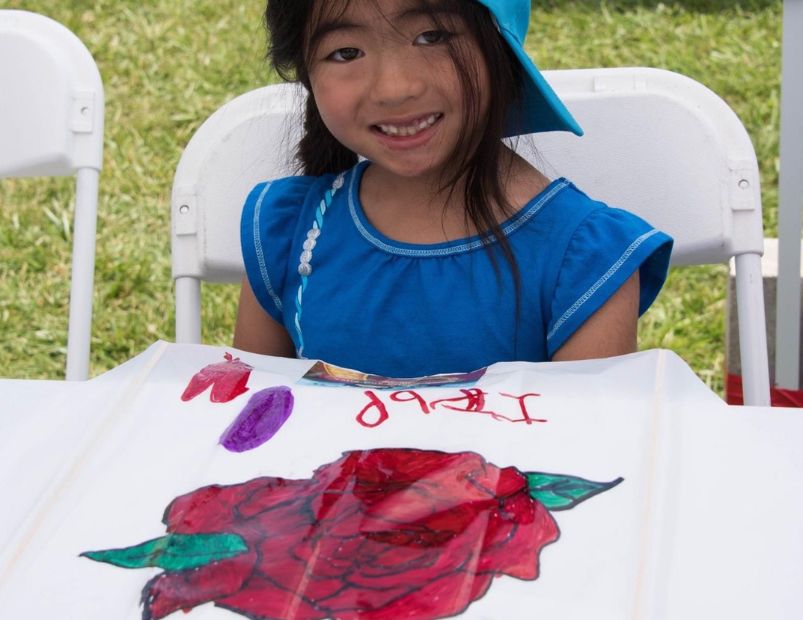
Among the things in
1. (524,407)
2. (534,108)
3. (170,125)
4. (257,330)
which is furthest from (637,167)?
(170,125)

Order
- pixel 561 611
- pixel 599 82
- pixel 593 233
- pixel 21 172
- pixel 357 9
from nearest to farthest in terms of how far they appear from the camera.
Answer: pixel 561 611 → pixel 357 9 → pixel 593 233 → pixel 599 82 → pixel 21 172

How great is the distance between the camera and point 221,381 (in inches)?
32.9

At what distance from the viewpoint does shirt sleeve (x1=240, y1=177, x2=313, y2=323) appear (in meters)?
1.24

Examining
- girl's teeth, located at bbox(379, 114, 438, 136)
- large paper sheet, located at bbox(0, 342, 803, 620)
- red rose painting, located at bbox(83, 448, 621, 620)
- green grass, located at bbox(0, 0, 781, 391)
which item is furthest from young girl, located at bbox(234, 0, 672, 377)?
green grass, located at bbox(0, 0, 781, 391)

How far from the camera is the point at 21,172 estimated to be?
1351mm

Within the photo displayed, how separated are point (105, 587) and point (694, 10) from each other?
9.19 feet

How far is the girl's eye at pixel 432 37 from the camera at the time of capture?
3.28ft

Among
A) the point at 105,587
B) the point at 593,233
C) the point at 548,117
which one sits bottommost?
the point at 105,587

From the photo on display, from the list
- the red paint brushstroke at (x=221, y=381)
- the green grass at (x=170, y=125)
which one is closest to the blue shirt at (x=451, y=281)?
the red paint brushstroke at (x=221, y=381)

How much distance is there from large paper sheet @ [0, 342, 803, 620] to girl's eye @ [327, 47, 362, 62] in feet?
1.01

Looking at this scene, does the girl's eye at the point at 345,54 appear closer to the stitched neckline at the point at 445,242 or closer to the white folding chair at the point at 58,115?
the stitched neckline at the point at 445,242

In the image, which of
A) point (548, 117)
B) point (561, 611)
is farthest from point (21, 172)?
point (561, 611)

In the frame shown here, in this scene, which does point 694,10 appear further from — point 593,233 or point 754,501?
point 754,501

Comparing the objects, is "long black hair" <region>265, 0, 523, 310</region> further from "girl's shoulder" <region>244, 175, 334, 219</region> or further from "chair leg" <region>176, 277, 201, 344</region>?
"chair leg" <region>176, 277, 201, 344</region>
